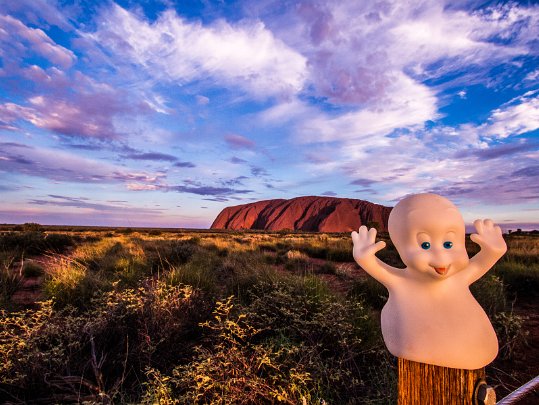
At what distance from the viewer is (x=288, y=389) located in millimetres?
2578

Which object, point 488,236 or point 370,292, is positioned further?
point 370,292

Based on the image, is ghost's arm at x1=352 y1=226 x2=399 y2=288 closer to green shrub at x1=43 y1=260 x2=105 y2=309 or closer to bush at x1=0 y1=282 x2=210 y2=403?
bush at x1=0 y1=282 x2=210 y2=403

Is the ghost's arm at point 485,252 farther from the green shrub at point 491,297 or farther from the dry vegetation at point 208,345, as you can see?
the green shrub at point 491,297

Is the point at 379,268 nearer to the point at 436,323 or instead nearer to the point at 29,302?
the point at 436,323

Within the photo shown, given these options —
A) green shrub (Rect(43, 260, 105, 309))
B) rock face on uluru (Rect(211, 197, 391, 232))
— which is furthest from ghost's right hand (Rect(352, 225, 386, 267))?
rock face on uluru (Rect(211, 197, 391, 232))

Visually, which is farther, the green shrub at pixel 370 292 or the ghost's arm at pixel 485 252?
the green shrub at pixel 370 292

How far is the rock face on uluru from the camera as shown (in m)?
82.3

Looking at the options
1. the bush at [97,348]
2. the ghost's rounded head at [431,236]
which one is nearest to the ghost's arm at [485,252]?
the ghost's rounded head at [431,236]

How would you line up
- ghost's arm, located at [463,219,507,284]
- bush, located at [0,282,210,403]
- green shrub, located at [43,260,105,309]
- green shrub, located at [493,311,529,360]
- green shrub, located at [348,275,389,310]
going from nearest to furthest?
1. ghost's arm, located at [463,219,507,284]
2. bush, located at [0,282,210,403]
3. green shrub, located at [493,311,529,360]
4. green shrub, located at [43,260,105,309]
5. green shrub, located at [348,275,389,310]


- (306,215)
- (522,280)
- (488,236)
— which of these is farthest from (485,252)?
(306,215)

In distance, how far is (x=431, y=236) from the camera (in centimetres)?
160

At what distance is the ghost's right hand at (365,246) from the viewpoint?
1719 mm

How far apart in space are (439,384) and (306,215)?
9056 cm

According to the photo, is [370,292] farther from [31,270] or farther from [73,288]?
[31,270]
